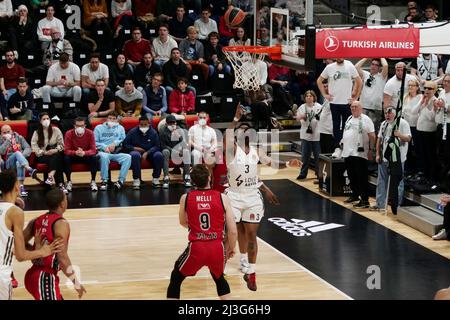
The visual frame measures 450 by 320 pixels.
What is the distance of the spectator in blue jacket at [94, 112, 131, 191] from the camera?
57.5 feet

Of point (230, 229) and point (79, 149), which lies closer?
point (230, 229)

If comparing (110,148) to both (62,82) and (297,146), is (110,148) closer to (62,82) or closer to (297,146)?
(62,82)

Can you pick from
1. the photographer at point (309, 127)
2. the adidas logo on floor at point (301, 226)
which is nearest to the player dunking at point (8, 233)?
the adidas logo on floor at point (301, 226)

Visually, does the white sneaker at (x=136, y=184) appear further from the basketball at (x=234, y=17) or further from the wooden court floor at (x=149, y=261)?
the basketball at (x=234, y=17)

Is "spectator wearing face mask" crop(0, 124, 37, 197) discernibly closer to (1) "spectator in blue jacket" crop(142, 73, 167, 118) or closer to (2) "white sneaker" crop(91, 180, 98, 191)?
(2) "white sneaker" crop(91, 180, 98, 191)

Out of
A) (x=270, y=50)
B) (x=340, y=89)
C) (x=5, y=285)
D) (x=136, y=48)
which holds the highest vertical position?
(x=136, y=48)

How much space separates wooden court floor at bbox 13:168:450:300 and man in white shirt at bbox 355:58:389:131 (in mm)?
2252

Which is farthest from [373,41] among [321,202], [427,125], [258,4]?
[258,4]

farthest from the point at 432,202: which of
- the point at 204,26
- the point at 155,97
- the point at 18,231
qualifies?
the point at 204,26

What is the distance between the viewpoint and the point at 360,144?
16.2m

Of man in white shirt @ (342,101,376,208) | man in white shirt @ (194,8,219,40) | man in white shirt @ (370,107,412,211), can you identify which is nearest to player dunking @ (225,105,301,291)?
man in white shirt @ (370,107,412,211)

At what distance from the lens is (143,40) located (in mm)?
20953

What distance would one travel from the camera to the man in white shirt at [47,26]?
20.6 m

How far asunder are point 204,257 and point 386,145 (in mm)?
6490
